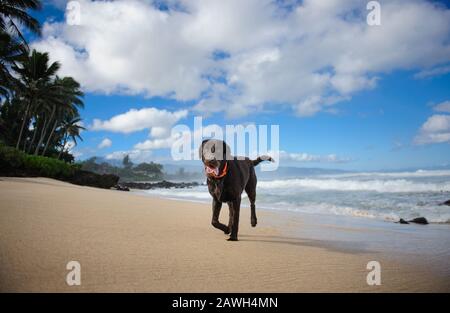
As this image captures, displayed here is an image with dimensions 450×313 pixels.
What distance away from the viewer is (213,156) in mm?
4062

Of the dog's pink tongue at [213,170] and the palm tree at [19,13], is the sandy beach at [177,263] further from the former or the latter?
the palm tree at [19,13]


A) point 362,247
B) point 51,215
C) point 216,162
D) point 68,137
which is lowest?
point 362,247

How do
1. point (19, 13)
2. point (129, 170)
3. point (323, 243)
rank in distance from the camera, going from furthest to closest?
1. point (129, 170)
2. point (19, 13)
3. point (323, 243)

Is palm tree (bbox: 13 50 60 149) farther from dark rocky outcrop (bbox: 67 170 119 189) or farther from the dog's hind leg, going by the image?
the dog's hind leg

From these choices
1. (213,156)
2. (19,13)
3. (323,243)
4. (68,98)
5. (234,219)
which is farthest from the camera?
(68,98)

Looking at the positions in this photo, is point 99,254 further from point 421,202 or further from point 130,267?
point 421,202

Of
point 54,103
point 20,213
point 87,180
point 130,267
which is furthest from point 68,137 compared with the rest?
point 130,267

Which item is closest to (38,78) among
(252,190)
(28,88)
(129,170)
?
(28,88)

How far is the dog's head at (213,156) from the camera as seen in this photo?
405cm

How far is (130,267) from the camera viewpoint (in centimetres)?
259

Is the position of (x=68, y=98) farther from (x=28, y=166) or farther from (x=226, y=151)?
(x=226, y=151)

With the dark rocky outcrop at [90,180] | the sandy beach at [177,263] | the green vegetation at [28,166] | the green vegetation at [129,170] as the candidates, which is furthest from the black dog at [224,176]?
the green vegetation at [129,170]

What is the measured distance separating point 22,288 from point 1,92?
36075 millimetres
